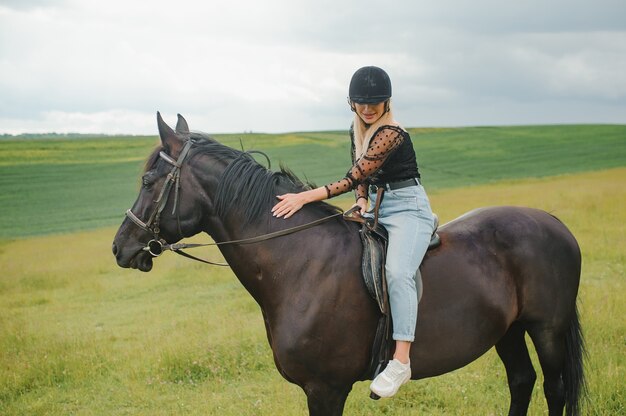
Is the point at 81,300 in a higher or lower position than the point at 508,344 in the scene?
lower


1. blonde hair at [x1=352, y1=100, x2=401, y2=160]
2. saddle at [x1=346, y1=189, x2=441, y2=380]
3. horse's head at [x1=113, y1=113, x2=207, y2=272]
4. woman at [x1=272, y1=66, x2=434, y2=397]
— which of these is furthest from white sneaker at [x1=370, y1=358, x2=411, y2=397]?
horse's head at [x1=113, y1=113, x2=207, y2=272]

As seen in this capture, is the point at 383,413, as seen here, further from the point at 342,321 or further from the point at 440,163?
the point at 440,163

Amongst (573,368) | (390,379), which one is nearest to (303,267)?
(390,379)

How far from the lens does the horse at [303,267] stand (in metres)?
3.93

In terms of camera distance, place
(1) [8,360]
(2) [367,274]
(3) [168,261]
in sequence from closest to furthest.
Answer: (2) [367,274] → (1) [8,360] → (3) [168,261]

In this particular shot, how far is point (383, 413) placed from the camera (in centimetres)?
584

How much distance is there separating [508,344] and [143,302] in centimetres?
989

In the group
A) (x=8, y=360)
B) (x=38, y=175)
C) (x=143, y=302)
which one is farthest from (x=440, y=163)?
(x=8, y=360)

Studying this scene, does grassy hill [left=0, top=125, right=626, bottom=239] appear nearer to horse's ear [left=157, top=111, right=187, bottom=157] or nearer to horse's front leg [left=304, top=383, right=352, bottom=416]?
horse's ear [left=157, top=111, right=187, bottom=157]

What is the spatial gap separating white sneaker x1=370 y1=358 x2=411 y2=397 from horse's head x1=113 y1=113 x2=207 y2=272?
165cm

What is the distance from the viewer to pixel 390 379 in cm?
389

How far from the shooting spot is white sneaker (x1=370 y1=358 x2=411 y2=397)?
152 inches

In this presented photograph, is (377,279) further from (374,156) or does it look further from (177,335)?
(177,335)

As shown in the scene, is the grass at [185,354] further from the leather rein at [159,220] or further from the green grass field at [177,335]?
the leather rein at [159,220]
